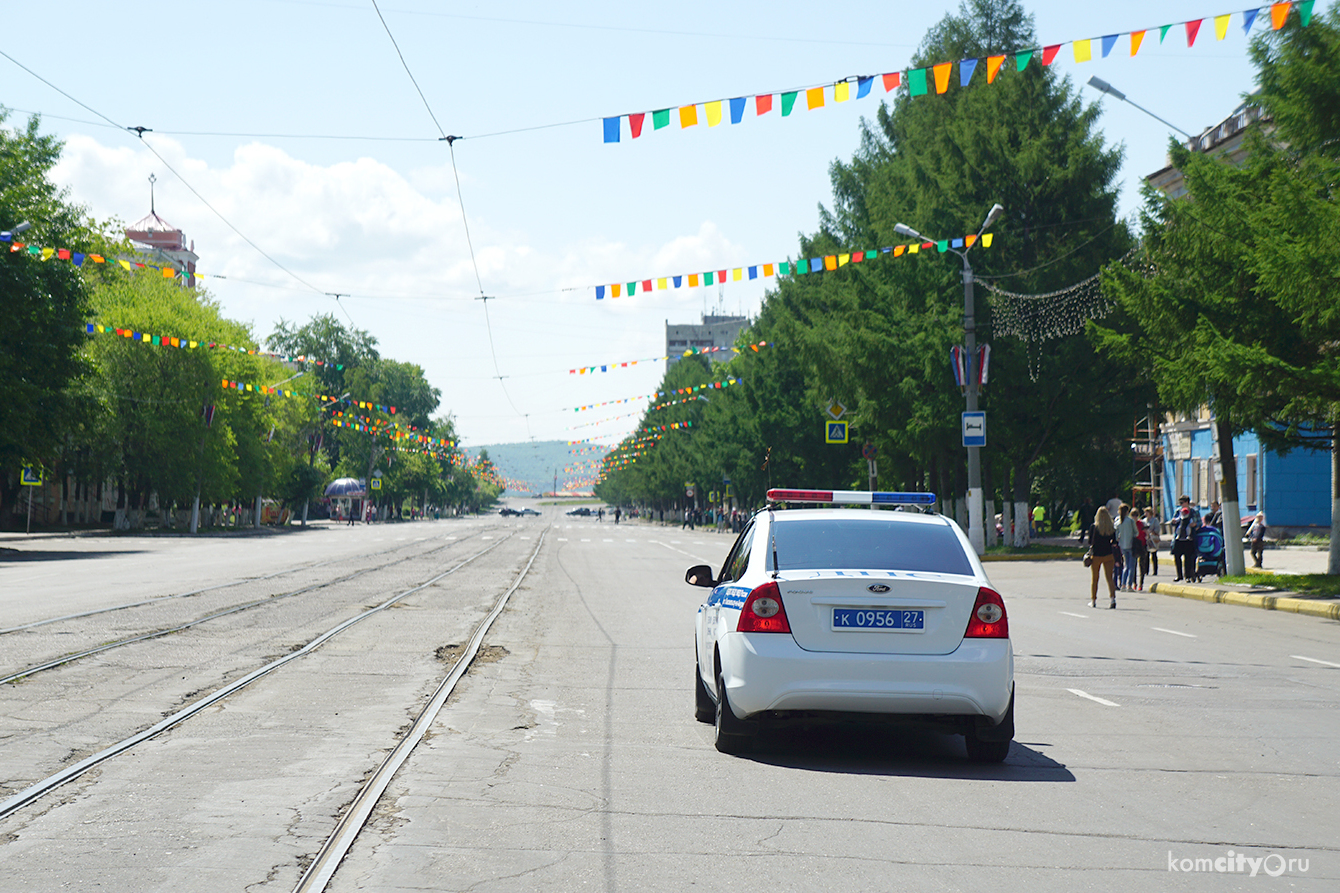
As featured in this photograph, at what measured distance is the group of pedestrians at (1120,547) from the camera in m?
21.8

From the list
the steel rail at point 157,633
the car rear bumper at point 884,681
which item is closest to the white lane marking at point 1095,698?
the car rear bumper at point 884,681

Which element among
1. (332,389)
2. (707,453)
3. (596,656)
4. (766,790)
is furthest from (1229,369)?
(332,389)

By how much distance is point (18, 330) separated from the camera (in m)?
39.2

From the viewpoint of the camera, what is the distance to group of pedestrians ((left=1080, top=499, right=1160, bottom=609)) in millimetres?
21812

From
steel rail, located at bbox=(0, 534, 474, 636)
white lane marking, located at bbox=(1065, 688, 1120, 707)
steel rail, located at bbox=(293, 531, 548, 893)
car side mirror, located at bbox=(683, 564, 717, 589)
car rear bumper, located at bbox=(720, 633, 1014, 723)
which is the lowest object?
white lane marking, located at bbox=(1065, 688, 1120, 707)

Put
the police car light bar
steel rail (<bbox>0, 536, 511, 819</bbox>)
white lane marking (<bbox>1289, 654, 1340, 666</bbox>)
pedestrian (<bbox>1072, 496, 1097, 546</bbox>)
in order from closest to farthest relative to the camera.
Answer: steel rail (<bbox>0, 536, 511, 819</bbox>) < the police car light bar < white lane marking (<bbox>1289, 654, 1340, 666</bbox>) < pedestrian (<bbox>1072, 496, 1097, 546</bbox>)

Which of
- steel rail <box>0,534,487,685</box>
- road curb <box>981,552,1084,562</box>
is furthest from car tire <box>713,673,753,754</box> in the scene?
road curb <box>981,552,1084,562</box>

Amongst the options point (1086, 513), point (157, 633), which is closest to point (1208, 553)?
point (157, 633)

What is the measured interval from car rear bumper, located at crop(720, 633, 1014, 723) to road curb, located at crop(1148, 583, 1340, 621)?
14.6m

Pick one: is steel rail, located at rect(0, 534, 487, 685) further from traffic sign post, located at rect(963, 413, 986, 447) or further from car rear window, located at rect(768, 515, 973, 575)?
traffic sign post, located at rect(963, 413, 986, 447)

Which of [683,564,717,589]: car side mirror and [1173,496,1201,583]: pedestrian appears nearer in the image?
[683,564,717,589]: car side mirror

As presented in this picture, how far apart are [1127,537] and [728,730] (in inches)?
770

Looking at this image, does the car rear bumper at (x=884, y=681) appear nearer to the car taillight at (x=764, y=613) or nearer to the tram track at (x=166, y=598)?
the car taillight at (x=764, y=613)

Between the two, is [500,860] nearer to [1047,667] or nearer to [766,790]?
[766,790]
